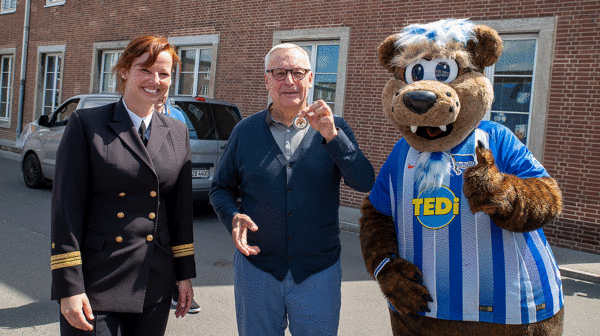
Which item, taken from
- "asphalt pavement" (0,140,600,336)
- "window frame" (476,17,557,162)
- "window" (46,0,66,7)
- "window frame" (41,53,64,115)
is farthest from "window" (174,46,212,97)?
"window frame" (476,17,557,162)

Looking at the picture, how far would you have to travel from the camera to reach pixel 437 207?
1958 millimetres

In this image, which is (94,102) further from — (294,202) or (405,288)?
(405,288)

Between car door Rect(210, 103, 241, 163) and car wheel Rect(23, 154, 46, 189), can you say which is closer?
car door Rect(210, 103, 241, 163)

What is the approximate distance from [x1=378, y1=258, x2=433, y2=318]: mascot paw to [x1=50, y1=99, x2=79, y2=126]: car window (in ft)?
28.9

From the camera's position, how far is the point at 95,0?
14.9 meters

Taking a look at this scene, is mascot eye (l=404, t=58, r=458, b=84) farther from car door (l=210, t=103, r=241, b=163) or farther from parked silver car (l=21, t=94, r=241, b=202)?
car door (l=210, t=103, r=241, b=163)

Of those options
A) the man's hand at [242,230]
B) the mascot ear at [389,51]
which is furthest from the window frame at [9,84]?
the mascot ear at [389,51]

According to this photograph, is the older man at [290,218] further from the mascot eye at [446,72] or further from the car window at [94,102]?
the car window at [94,102]

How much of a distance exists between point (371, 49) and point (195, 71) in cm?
536

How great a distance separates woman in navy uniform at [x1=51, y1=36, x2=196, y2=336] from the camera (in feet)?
6.14

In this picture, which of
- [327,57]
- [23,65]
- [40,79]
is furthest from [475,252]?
[23,65]

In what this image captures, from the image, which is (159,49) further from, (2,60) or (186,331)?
(2,60)

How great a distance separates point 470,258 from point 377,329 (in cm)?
238

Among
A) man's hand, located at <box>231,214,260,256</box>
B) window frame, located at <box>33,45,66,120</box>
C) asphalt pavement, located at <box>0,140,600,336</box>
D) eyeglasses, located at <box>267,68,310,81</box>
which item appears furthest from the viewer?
window frame, located at <box>33,45,66,120</box>
